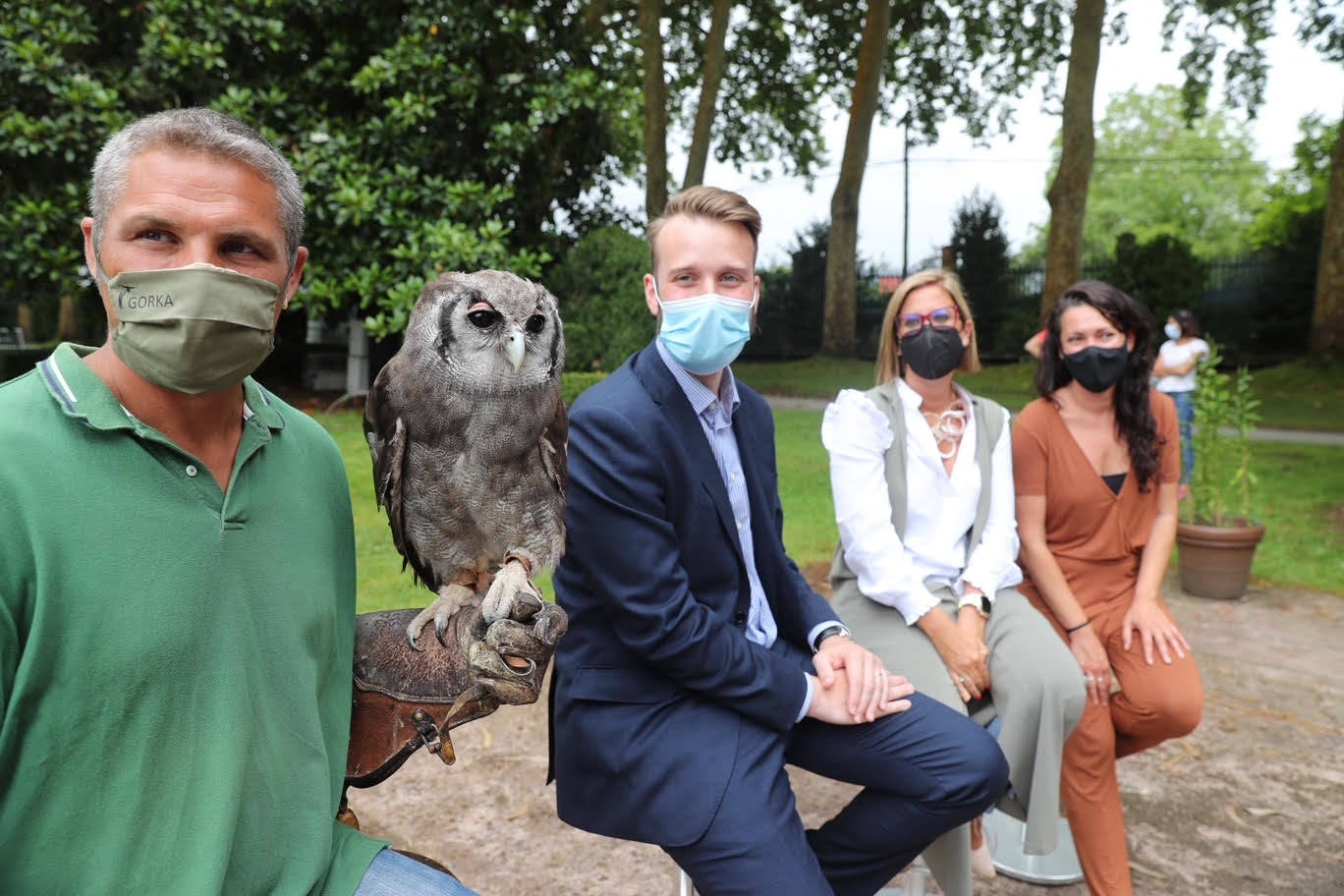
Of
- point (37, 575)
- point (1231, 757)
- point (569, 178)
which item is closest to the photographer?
point (37, 575)

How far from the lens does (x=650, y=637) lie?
2031 mm

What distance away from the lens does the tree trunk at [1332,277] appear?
1381 centimetres

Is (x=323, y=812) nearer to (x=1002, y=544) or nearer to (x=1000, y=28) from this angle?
(x=1002, y=544)

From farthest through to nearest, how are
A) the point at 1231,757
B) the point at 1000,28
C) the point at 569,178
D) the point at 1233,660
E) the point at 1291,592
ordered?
the point at 1000,28 < the point at 569,178 < the point at 1291,592 < the point at 1233,660 < the point at 1231,757

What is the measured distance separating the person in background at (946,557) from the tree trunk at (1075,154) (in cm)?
1059

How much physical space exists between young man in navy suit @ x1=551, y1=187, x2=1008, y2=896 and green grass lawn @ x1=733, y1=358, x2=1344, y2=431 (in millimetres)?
8835

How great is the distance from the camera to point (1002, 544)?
2859 millimetres

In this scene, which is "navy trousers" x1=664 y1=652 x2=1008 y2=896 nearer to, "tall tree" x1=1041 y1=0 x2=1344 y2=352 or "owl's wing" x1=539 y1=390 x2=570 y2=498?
"owl's wing" x1=539 y1=390 x2=570 y2=498

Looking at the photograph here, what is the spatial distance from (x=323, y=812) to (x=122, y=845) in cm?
33

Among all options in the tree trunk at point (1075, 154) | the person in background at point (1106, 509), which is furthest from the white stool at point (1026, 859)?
the tree trunk at point (1075, 154)

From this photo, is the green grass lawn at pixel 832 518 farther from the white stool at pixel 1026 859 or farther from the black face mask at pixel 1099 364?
the black face mask at pixel 1099 364

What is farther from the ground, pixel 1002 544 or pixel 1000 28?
pixel 1000 28

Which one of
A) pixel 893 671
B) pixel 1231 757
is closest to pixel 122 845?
pixel 893 671

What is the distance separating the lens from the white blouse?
9.09 feet
